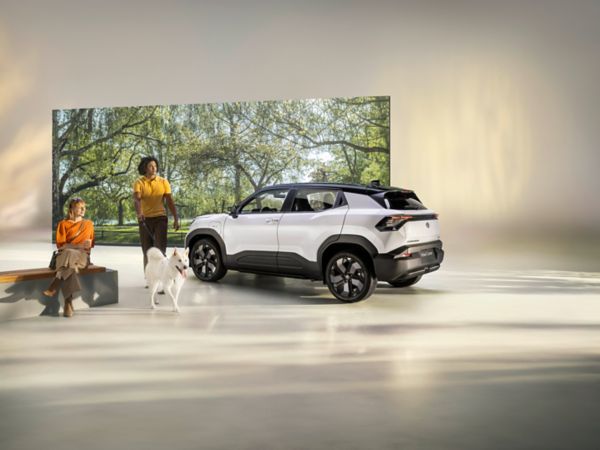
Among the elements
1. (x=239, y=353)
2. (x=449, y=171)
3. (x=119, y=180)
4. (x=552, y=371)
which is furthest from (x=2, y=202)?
(x=552, y=371)

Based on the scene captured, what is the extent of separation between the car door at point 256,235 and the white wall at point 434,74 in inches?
279

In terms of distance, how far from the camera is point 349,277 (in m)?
7.96

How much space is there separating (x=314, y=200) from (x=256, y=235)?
0.93 m

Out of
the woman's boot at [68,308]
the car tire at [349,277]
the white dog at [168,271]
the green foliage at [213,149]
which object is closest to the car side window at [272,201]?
the car tire at [349,277]

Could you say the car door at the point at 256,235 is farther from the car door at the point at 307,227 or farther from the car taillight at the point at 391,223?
the car taillight at the point at 391,223

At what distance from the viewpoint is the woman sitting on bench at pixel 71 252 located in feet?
22.4

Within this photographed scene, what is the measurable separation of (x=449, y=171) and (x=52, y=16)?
445 inches

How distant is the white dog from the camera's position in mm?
7129

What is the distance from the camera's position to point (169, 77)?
56.9ft

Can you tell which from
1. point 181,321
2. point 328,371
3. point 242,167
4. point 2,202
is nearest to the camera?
point 328,371

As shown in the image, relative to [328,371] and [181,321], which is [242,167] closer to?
[181,321]

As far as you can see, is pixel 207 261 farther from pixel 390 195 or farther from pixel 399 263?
pixel 399 263

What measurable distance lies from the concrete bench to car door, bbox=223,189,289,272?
6.29 ft

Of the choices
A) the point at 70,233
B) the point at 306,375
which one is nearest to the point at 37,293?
the point at 70,233
